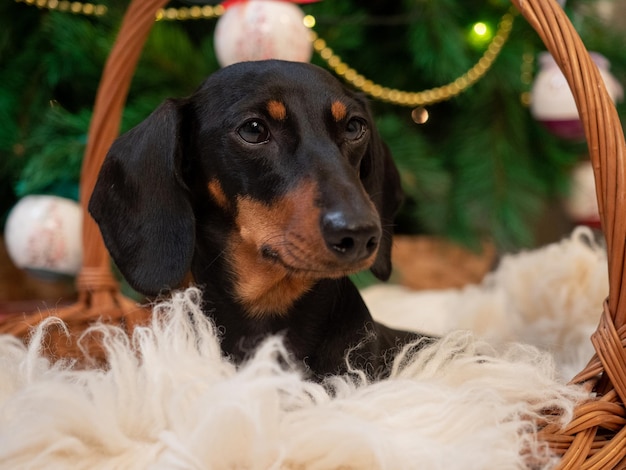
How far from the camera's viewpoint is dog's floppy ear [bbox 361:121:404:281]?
120 cm

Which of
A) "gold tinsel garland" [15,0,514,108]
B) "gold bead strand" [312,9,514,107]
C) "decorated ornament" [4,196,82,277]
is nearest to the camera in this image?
"decorated ornament" [4,196,82,277]

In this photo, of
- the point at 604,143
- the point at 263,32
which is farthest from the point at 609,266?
the point at 263,32

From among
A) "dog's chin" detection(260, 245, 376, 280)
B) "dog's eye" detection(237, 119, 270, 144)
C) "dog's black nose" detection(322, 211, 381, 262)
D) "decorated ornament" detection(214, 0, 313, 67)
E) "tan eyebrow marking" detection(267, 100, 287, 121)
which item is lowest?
"dog's chin" detection(260, 245, 376, 280)

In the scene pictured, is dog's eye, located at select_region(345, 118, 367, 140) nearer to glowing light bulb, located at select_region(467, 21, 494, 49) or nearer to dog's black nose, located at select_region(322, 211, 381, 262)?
dog's black nose, located at select_region(322, 211, 381, 262)

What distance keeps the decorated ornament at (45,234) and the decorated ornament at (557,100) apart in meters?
1.13

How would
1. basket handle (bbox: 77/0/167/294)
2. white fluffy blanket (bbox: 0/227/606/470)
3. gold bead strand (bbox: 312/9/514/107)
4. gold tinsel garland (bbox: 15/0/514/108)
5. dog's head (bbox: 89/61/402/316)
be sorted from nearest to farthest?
1. white fluffy blanket (bbox: 0/227/606/470)
2. dog's head (bbox: 89/61/402/316)
3. basket handle (bbox: 77/0/167/294)
4. gold tinsel garland (bbox: 15/0/514/108)
5. gold bead strand (bbox: 312/9/514/107)

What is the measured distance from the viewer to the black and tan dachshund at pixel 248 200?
38.9 inches

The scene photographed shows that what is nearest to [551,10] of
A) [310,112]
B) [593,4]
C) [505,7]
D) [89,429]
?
[310,112]

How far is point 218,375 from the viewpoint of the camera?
0.84 meters

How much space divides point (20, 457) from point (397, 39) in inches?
64.4

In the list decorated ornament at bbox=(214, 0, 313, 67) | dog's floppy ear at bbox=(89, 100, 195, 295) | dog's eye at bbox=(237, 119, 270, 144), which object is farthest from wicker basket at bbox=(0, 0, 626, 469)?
decorated ornament at bbox=(214, 0, 313, 67)

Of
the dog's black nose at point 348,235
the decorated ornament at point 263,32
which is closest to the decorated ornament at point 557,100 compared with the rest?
the decorated ornament at point 263,32

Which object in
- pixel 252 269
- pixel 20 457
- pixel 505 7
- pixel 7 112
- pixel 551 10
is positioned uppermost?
pixel 505 7

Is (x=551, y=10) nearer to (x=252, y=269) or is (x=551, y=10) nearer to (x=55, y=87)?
(x=252, y=269)
